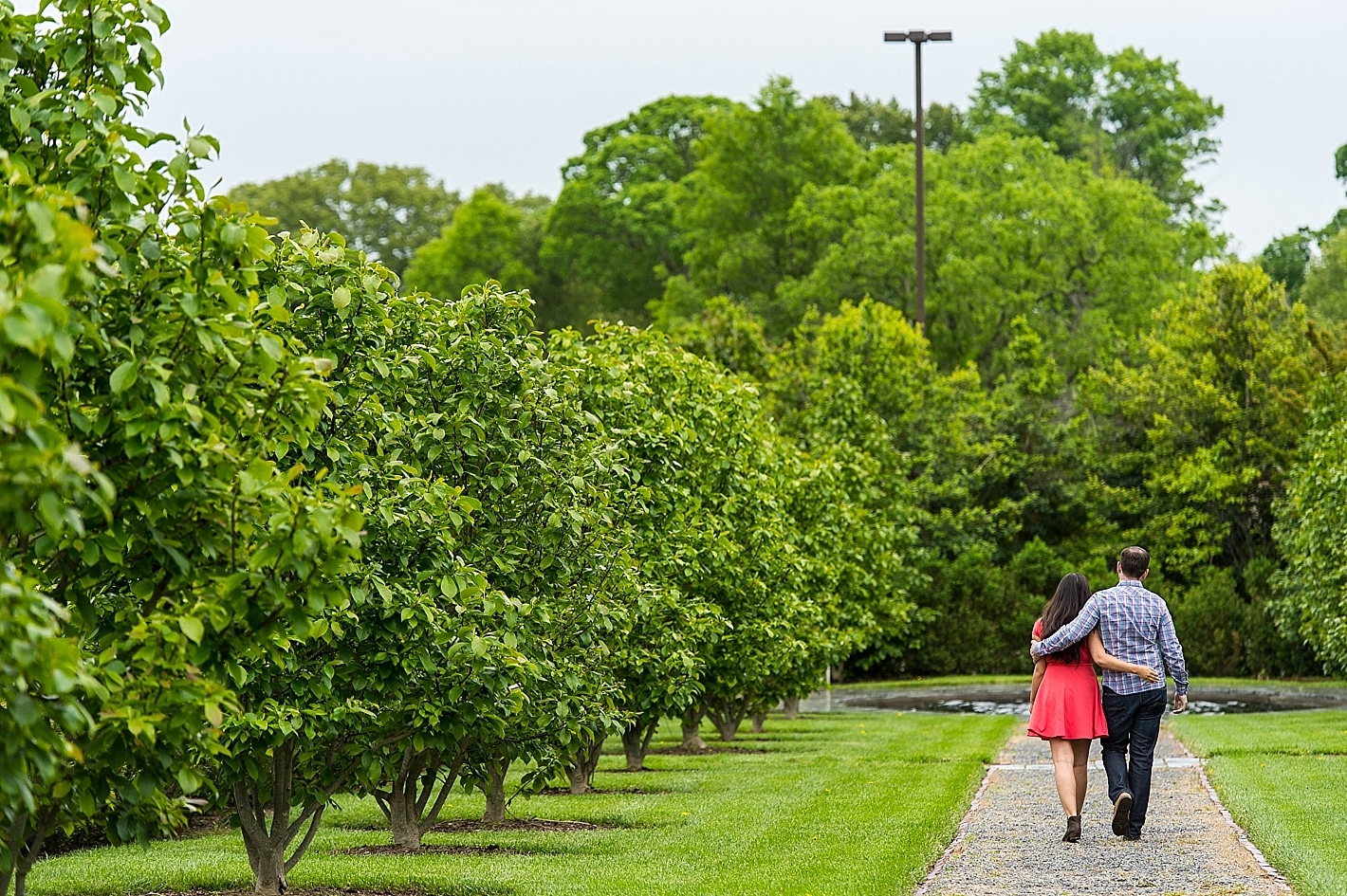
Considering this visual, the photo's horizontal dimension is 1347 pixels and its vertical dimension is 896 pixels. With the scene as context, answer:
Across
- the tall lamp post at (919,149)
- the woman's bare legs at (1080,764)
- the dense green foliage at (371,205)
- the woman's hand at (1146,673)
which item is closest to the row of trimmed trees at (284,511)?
the woman's bare legs at (1080,764)

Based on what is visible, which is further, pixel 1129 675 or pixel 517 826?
pixel 517 826

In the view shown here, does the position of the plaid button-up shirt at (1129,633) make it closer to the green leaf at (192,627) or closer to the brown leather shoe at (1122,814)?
the brown leather shoe at (1122,814)

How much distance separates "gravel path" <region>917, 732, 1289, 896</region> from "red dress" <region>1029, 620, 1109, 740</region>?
696mm

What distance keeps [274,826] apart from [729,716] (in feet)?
34.1

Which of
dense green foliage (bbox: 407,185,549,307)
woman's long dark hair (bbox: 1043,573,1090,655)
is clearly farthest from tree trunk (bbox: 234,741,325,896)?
dense green foliage (bbox: 407,185,549,307)

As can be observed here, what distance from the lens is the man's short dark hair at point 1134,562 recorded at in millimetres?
10148

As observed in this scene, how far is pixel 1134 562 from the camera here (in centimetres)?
1019

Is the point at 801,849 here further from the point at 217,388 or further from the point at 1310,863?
the point at 217,388

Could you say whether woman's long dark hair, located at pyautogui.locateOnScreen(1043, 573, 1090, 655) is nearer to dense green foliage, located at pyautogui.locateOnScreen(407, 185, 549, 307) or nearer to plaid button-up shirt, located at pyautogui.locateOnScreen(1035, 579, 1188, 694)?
plaid button-up shirt, located at pyautogui.locateOnScreen(1035, 579, 1188, 694)

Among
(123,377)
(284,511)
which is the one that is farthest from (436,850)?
(123,377)

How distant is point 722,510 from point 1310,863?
667 centimetres

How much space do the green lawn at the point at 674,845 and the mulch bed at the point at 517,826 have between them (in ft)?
0.60

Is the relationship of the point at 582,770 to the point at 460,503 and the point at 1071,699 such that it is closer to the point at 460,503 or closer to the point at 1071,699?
the point at 1071,699

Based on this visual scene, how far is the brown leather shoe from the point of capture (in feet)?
32.7
